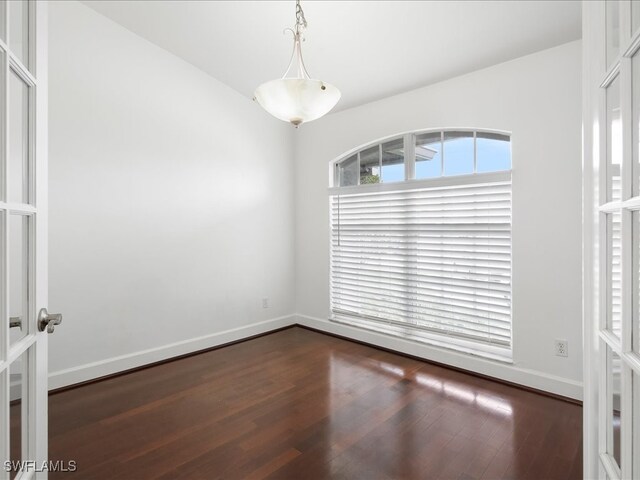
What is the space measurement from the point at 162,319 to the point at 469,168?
10.5 feet

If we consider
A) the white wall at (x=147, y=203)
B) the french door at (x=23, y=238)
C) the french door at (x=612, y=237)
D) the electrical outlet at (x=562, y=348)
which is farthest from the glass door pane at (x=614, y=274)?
the white wall at (x=147, y=203)

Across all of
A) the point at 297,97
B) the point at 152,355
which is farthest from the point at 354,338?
the point at 297,97

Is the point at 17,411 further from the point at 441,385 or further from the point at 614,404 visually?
the point at 441,385

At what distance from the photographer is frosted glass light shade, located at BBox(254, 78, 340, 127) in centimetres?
177

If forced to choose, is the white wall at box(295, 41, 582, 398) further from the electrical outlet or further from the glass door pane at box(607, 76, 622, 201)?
the glass door pane at box(607, 76, 622, 201)

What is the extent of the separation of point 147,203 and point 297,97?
2074 mm

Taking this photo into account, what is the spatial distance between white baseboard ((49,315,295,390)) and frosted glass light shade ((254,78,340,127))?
257 centimetres

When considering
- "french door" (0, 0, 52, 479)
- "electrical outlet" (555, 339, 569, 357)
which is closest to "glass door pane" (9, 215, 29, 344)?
"french door" (0, 0, 52, 479)

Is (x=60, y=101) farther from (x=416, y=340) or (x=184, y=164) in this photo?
(x=416, y=340)

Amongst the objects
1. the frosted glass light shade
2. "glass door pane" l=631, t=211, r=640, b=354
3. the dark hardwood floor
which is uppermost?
the frosted glass light shade

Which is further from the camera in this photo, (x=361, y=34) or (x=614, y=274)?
(x=361, y=34)

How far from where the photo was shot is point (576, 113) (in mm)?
2438

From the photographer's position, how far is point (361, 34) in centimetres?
271

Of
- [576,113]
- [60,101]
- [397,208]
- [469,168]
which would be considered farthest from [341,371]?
[60,101]
